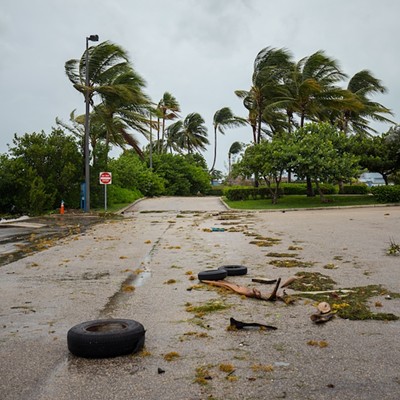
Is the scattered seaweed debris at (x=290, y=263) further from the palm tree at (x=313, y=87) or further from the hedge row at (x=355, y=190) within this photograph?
the hedge row at (x=355, y=190)

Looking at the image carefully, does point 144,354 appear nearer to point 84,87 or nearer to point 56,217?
point 56,217

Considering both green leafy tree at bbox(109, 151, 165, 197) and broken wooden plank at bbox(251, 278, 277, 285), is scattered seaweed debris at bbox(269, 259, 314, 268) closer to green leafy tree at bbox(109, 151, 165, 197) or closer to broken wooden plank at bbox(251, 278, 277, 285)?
broken wooden plank at bbox(251, 278, 277, 285)

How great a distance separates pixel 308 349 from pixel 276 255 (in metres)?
5.46

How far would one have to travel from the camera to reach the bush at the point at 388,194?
30.0 meters

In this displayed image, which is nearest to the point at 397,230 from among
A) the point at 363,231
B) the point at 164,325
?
the point at 363,231

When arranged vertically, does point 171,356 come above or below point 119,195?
below

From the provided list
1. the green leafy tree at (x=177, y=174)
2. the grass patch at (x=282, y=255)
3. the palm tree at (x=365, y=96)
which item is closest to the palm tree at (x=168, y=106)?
the green leafy tree at (x=177, y=174)

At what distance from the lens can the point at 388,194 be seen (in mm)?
30188

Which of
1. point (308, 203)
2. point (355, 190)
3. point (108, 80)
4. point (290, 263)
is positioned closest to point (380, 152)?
point (308, 203)

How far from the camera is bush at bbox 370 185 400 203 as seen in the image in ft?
98.5

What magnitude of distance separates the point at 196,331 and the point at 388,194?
28.5m

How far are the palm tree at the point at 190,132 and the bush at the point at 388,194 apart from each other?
126 feet

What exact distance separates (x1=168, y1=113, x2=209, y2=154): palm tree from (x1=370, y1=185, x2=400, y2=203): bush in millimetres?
38406

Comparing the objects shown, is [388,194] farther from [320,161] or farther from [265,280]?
[265,280]
